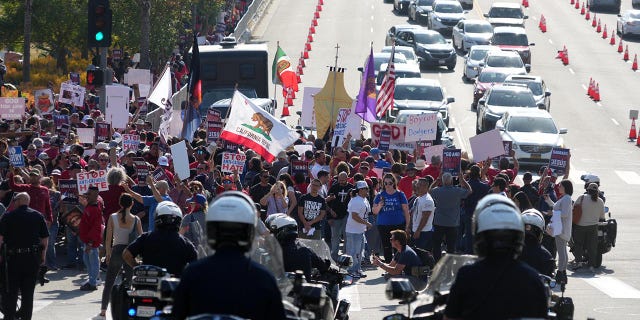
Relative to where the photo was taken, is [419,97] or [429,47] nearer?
[419,97]

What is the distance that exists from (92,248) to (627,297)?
6.70 m

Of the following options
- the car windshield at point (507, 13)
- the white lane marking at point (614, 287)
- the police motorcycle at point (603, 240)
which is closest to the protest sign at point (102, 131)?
the police motorcycle at point (603, 240)

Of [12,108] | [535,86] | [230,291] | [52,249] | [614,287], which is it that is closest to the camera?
[230,291]

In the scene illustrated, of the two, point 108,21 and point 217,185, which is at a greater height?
point 108,21

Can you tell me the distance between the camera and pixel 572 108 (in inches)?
1758

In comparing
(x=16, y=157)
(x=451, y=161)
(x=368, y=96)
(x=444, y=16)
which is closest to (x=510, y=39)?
(x=444, y=16)

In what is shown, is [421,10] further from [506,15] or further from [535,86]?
[535,86]

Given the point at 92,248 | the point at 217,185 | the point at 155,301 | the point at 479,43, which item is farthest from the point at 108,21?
the point at 479,43

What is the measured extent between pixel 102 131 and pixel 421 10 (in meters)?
39.3

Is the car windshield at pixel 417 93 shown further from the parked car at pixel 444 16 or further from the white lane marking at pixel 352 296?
the parked car at pixel 444 16

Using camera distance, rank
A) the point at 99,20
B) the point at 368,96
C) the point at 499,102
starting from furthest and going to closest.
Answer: the point at 499,102
the point at 368,96
the point at 99,20

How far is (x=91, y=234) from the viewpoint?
58.6 ft

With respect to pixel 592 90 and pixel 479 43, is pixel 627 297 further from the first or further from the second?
pixel 479 43

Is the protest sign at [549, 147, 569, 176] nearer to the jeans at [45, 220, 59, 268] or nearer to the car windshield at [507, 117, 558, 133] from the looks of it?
the jeans at [45, 220, 59, 268]
